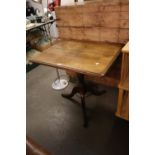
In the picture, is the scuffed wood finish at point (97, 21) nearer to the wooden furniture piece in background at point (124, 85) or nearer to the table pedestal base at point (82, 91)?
the wooden furniture piece in background at point (124, 85)

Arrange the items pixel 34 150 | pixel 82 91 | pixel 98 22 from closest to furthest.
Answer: pixel 34 150
pixel 98 22
pixel 82 91

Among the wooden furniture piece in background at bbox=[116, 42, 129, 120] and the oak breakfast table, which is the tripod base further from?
the wooden furniture piece in background at bbox=[116, 42, 129, 120]

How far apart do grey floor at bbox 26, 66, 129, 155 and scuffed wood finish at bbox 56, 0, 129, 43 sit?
0.85 metres

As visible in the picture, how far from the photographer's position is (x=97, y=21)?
180 cm

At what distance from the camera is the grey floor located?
1.57 m

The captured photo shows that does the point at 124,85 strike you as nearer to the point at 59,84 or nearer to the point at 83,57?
the point at 83,57

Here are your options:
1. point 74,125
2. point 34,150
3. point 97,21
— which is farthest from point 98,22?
point 34,150

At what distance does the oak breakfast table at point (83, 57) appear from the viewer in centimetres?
132

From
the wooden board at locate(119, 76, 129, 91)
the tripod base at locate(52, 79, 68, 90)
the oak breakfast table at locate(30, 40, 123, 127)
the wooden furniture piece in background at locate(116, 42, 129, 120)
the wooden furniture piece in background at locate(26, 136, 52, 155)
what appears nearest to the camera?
the wooden furniture piece in background at locate(26, 136, 52, 155)

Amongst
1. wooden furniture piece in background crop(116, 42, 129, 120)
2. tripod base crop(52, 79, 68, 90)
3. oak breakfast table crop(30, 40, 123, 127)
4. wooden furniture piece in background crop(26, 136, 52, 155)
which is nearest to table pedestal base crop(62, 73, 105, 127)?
oak breakfast table crop(30, 40, 123, 127)

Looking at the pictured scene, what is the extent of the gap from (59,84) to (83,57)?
120 cm

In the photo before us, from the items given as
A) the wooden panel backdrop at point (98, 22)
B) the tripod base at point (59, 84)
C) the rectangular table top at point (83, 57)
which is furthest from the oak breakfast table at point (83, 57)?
the tripod base at point (59, 84)
